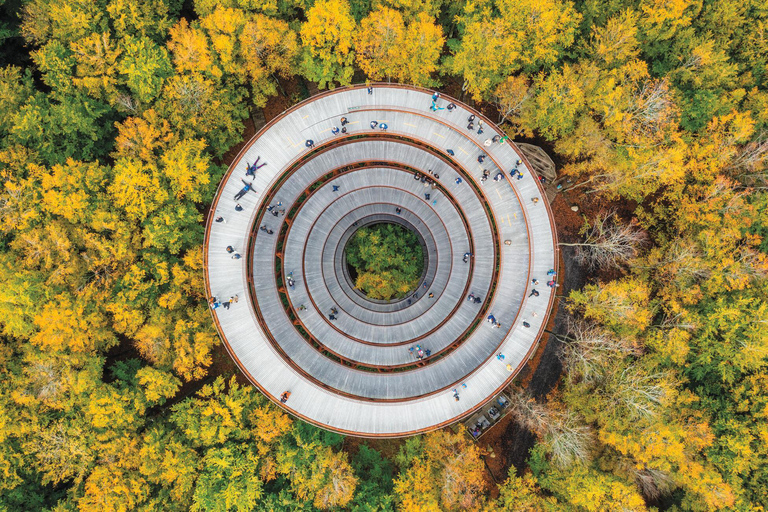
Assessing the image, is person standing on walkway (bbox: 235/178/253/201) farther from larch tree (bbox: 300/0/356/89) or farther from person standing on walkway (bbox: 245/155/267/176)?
larch tree (bbox: 300/0/356/89)

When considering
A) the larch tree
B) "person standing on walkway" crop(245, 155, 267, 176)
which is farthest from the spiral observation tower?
the larch tree

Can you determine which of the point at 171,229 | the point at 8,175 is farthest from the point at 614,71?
the point at 8,175

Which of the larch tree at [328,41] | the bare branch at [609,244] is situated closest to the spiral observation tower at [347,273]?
the larch tree at [328,41]

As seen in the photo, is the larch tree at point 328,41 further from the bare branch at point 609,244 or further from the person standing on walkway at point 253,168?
the bare branch at point 609,244

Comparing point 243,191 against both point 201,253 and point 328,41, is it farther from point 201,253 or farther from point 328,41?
point 328,41

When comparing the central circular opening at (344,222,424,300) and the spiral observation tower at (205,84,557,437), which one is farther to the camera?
the central circular opening at (344,222,424,300)

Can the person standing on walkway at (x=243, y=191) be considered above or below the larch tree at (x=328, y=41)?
below
